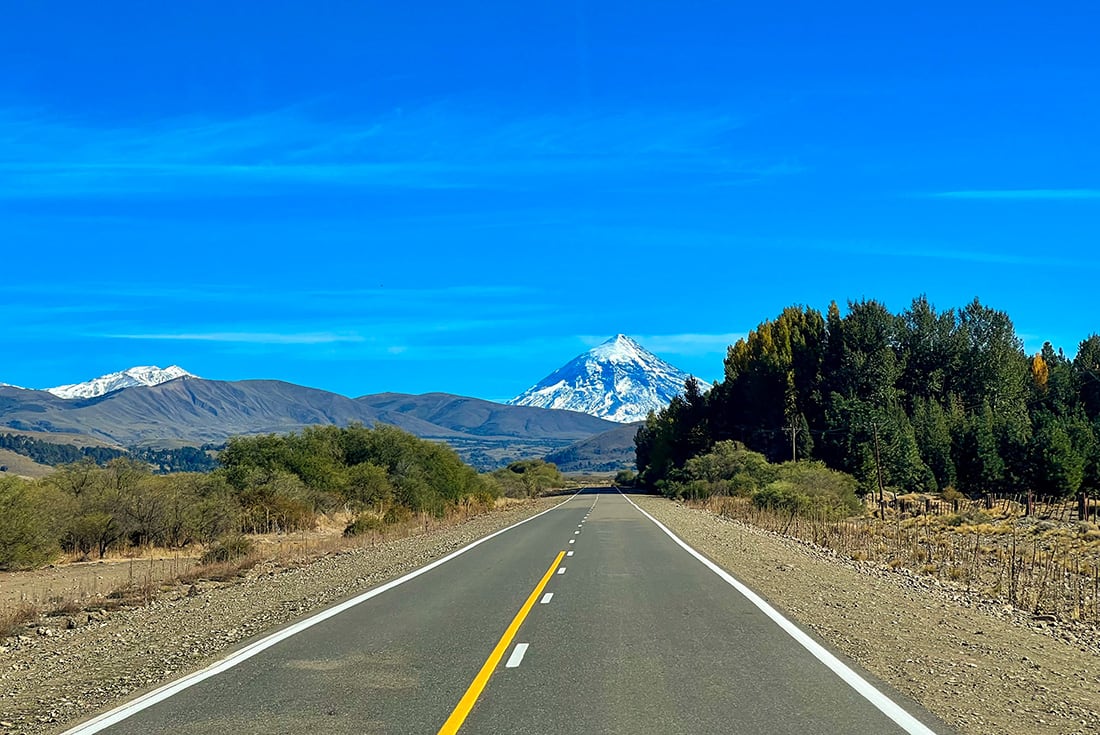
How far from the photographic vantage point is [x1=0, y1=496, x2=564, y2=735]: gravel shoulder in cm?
896

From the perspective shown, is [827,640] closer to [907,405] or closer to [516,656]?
[516,656]

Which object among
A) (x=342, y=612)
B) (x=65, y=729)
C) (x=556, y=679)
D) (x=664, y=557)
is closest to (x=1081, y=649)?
(x=556, y=679)

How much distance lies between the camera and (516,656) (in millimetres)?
10594

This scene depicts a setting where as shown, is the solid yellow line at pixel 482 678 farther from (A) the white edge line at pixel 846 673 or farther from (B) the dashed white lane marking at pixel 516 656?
(A) the white edge line at pixel 846 673

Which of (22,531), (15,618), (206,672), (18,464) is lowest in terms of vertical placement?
(15,618)

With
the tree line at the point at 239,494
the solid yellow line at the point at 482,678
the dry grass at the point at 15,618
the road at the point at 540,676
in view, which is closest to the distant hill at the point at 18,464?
the tree line at the point at 239,494

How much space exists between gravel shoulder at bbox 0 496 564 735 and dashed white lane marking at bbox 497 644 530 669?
10.5 feet

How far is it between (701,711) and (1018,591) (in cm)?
1277

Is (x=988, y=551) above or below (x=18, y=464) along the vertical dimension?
below

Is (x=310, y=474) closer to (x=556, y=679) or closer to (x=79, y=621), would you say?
(x=79, y=621)

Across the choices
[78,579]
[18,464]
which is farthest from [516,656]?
[18,464]

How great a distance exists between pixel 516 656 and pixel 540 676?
1.16 meters

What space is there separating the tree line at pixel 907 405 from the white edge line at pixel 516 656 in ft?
215

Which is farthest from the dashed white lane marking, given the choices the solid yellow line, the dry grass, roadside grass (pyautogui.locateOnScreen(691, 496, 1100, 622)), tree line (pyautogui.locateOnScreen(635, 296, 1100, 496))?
tree line (pyautogui.locateOnScreen(635, 296, 1100, 496))
